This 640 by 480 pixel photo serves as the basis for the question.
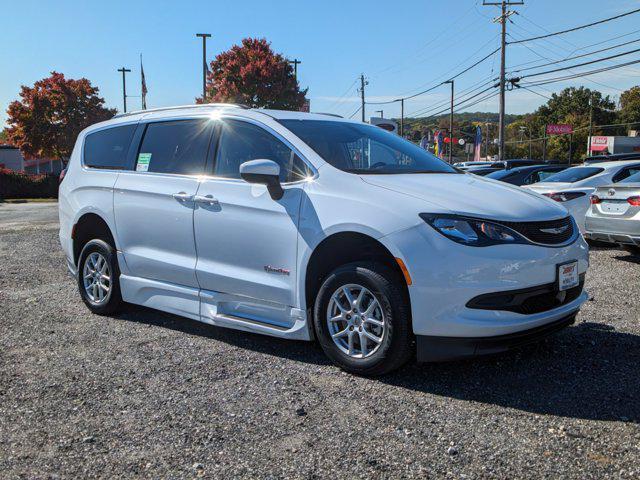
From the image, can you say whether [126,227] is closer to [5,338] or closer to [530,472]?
[5,338]

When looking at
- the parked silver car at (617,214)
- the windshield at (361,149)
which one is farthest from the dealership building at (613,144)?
the windshield at (361,149)

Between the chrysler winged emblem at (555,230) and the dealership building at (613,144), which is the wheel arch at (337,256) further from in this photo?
the dealership building at (613,144)

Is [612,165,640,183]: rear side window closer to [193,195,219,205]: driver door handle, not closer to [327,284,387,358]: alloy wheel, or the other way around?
Answer: [327,284,387,358]: alloy wheel

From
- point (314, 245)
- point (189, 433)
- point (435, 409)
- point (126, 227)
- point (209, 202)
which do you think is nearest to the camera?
point (189, 433)

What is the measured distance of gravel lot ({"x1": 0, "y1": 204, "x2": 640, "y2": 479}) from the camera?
279 cm

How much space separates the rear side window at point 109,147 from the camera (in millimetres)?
5566

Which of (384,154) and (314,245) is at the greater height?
(384,154)

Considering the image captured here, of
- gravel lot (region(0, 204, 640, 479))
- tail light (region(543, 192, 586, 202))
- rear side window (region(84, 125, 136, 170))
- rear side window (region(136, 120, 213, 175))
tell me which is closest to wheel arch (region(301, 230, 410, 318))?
gravel lot (region(0, 204, 640, 479))

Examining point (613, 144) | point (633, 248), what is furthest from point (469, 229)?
point (613, 144)

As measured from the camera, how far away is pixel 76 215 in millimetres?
5832

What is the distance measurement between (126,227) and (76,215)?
0.88 metres

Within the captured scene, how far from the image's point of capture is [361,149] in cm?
473

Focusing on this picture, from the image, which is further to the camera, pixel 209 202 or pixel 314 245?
pixel 209 202

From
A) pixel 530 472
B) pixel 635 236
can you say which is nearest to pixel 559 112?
pixel 635 236
